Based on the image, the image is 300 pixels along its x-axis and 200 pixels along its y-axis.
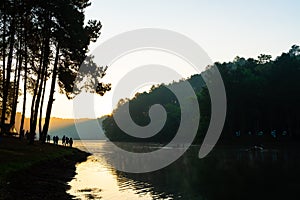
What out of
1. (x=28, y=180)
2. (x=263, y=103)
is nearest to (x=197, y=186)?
(x=28, y=180)

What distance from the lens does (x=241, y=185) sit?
89.4ft

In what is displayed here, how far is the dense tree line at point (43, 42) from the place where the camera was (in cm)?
2925

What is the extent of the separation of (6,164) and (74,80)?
2643 centimetres

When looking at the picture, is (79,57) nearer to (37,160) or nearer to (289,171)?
(37,160)

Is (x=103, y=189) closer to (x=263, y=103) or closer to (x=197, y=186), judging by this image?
(x=197, y=186)

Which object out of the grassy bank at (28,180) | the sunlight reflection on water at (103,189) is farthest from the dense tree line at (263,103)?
the grassy bank at (28,180)

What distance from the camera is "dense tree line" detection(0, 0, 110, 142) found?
29247 millimetres

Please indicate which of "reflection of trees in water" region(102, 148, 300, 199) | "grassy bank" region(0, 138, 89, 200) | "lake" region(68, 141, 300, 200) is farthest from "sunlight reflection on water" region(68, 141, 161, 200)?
"grassy bank" region(0, 138, 89, 200)

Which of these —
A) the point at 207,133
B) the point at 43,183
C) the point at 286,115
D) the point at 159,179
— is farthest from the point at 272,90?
the point at 43,183

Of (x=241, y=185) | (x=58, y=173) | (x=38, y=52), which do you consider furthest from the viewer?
(x=38, y=52)

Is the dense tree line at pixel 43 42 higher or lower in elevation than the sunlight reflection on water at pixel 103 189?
higher

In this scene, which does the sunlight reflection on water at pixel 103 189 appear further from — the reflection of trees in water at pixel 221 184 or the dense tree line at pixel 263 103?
the dense tree line at pixel 263 103

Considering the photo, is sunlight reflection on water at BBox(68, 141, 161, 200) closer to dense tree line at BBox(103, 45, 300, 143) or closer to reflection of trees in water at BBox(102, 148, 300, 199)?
reflection of trees in water at BBox(102, 148, 300, 199)

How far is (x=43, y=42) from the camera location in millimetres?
41344
